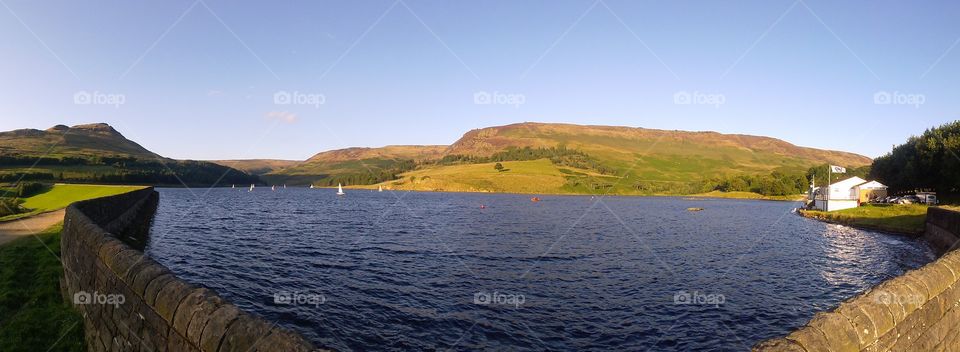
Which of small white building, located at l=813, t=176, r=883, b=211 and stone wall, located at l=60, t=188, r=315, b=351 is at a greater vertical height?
stone wall, located at l=60, t=188, r=315, b=351

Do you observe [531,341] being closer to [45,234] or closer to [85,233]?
[85,233]

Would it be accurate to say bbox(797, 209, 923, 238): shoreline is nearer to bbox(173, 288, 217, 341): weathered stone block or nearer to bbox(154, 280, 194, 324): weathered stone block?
bbox(173, 288, 217, 341): weathered stone block

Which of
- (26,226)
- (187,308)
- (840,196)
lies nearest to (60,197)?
(26,226)

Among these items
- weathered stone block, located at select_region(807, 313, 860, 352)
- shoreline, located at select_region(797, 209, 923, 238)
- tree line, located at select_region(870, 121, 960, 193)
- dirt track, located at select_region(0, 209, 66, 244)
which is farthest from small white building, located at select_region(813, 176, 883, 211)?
dirt track, located at select_region(0, 209, 66, 244)

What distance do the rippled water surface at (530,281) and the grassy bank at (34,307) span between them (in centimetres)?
662

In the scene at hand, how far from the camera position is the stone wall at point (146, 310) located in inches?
235

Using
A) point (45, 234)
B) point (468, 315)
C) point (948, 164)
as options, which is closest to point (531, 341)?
point (468, 315)

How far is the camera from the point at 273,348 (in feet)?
18.1

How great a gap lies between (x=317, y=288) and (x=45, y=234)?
1788 centimetres

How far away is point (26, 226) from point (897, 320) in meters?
45.7

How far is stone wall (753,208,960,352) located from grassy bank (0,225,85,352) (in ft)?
51.6

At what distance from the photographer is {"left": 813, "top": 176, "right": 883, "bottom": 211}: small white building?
8475 cm

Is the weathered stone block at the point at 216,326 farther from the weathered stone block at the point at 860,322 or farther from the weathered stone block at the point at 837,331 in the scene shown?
the weathered stone block at the point at 860,322

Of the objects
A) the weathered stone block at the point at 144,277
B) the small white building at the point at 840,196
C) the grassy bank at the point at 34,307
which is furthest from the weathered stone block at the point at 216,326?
the small white building at the point at 840,196
